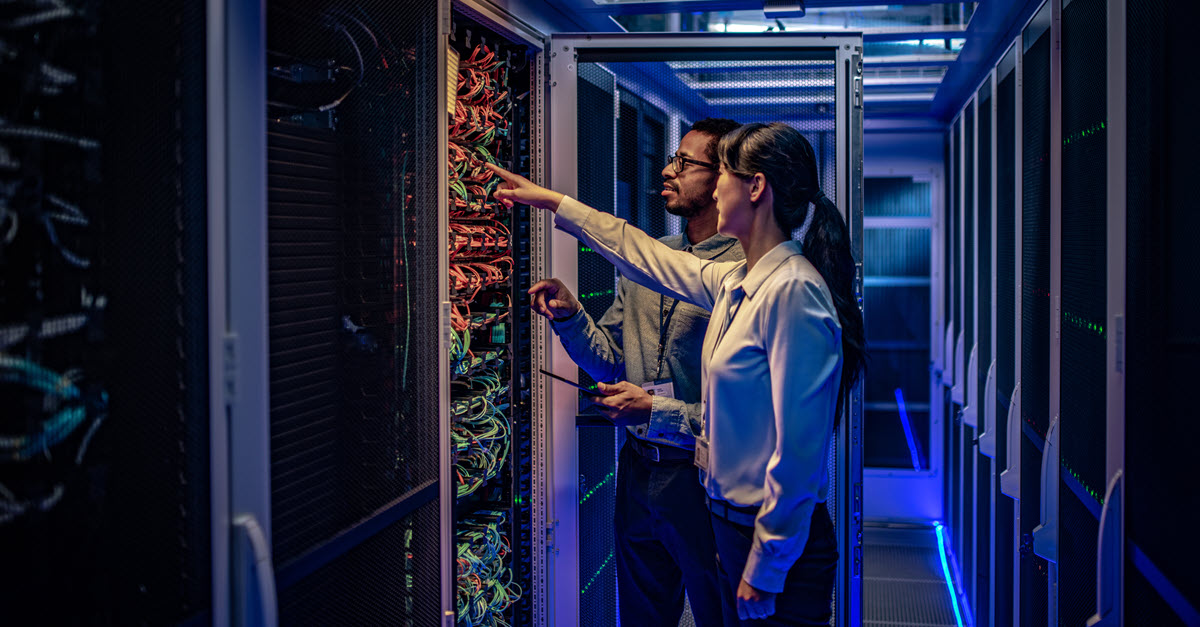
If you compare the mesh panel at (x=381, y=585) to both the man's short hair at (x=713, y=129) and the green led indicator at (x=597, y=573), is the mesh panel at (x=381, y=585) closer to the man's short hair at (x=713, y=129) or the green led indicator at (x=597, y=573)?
the green led indicator at (x=597, y=573)

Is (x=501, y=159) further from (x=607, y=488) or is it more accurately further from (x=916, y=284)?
(x=916, y=284)

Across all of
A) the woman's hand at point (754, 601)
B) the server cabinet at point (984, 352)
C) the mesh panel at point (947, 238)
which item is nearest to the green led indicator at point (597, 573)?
the woman's hand at point (754, 601)

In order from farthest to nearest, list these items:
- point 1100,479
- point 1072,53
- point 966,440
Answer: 1. point 966,440
2. point 1072,53
3. point 1100,479

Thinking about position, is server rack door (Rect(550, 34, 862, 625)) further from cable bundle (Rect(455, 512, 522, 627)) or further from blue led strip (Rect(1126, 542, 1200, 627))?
blue led strip (Rect(1126, 542, 1200, 627))

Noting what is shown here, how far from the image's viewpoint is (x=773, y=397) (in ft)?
4.89

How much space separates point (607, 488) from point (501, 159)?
1116mm

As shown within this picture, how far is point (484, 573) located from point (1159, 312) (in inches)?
68.6

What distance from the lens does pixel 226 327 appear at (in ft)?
3.46

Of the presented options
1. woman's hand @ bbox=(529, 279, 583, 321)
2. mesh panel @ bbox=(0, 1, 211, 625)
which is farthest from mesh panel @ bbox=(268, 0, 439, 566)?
woman's hand @ bbox=(529, 279, 583, 321)

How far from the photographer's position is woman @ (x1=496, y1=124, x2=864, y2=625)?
1460 millimetres

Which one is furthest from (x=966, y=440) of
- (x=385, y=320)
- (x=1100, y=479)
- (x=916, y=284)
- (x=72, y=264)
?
(x=72, y=264)

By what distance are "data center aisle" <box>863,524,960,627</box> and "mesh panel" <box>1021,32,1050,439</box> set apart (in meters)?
1.82

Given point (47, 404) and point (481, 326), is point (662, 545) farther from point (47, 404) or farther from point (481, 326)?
point (47, 404)

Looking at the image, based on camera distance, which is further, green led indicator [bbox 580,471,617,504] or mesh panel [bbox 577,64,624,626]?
green led indicator [bbox 580,471,617,504]
